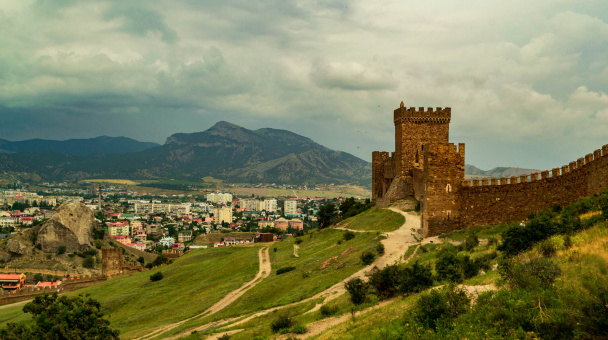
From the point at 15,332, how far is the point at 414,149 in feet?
129

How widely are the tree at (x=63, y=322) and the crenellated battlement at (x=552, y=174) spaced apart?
81.7 feet

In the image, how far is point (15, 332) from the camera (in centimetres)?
2789

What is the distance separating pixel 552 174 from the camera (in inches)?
1126

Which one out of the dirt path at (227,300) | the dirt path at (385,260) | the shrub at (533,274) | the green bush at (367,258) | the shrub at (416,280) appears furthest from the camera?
the dirt path at (227,300)

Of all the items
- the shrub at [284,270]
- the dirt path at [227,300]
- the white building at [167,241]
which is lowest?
the white building at [167,241]

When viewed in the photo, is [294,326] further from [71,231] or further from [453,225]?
[71,231]

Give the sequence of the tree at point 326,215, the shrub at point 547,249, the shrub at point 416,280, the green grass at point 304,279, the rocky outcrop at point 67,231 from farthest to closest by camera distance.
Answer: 1. the rocky outcrop at point 67,231
2. the tree at point 326,215
3. the green grass at point 304,279
4. the shrub at point 416,280
5. the shrub at point 547,249

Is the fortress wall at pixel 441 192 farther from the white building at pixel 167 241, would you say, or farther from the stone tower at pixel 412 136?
the white building at pixel 167 241

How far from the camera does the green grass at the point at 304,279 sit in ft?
94.8

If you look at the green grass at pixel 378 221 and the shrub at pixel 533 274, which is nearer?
the shrub at pixel 533 274

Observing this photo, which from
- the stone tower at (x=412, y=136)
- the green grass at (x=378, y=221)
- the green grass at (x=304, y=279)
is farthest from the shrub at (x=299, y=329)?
the stone tower at (x=412, y=136)

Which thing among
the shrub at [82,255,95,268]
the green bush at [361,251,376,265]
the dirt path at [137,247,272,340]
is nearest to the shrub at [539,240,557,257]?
the green bush at [361,251,376,265]

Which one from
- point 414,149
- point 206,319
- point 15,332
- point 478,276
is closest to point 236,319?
point 206,319

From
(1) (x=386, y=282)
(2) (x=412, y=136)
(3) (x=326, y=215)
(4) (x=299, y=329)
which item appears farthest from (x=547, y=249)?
(3) (x=326, y=215)
